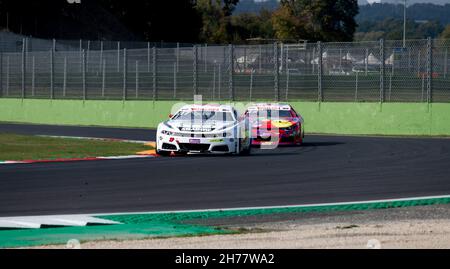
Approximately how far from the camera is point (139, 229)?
11016 mm

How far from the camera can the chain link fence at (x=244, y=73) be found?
1235 inches

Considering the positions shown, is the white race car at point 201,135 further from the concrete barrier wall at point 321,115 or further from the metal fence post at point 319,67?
the metal fence post at point 319,67

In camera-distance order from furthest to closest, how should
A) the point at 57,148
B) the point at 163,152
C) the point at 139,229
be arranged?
the point at 57,148
the point at 163,152
the point at 139,229

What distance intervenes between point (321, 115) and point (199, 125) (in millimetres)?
12637

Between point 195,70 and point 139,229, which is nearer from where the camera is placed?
point 139,229

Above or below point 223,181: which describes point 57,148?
below

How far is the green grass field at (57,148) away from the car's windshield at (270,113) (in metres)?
2.94

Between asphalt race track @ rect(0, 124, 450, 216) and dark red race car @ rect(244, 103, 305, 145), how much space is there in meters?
2.18

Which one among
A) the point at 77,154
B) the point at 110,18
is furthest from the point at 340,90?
the point at 110,18

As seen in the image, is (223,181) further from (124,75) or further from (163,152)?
(124,75)

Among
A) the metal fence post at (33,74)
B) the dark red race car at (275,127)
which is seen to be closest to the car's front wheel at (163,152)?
the dark red race car at (275,127)

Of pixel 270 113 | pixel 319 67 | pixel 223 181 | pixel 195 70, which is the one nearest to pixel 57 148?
pixel 270 113

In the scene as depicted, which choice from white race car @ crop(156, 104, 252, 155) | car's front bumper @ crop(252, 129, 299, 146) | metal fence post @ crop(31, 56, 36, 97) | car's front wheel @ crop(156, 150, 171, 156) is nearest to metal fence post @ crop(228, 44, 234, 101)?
car's front bumper @ crop(252, 129, 299, 146)
